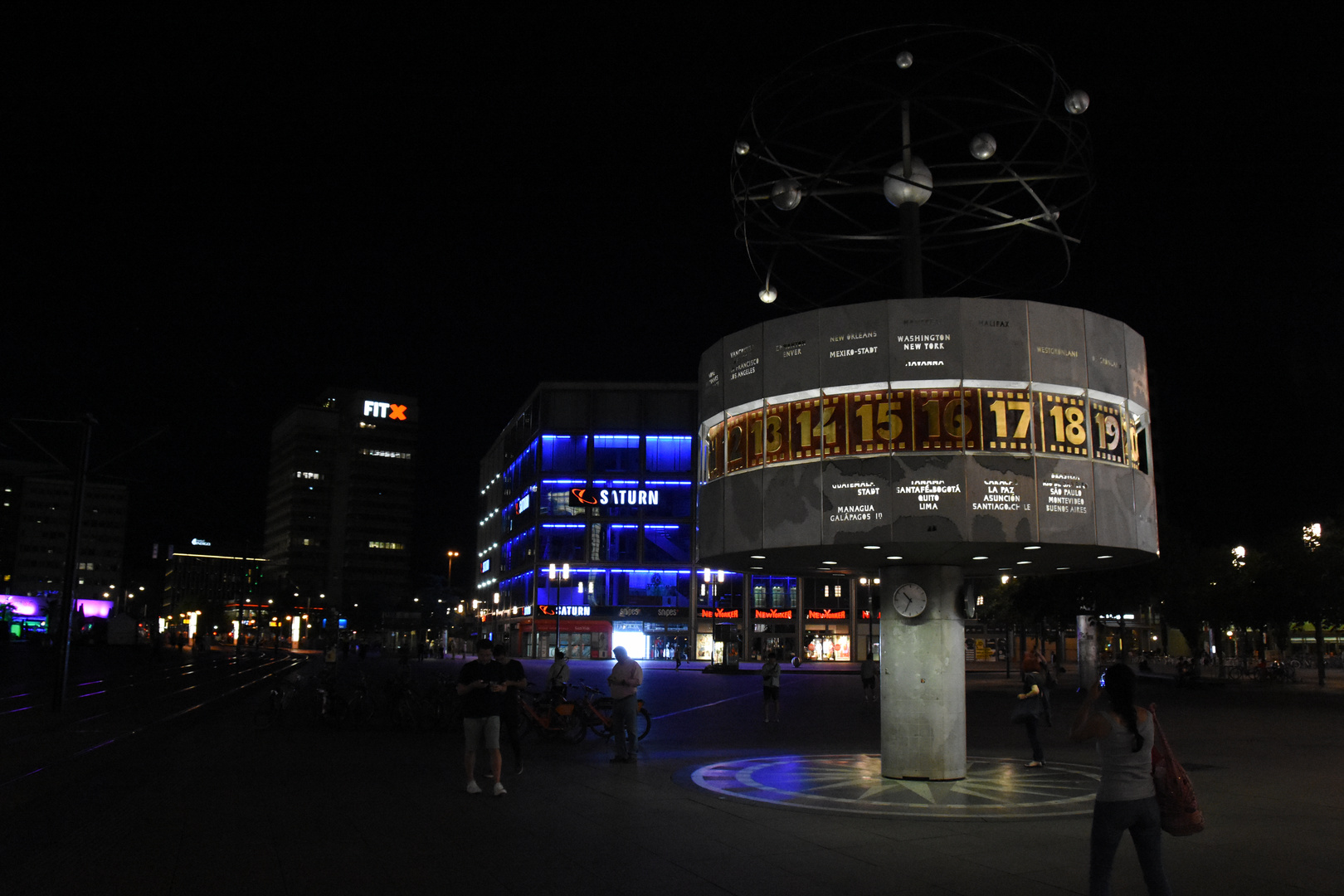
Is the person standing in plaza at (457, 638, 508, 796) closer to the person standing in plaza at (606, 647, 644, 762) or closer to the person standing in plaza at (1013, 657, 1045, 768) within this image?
the person standing in plaza at (606, 647, 644, 762)

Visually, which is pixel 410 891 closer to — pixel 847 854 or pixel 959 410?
pixel 847 854

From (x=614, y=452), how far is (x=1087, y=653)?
60.0 metres

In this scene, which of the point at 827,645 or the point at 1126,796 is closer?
the point at 1126,796

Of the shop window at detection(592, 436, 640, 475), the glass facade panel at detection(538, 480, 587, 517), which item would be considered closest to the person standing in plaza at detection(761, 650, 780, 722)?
the glass facade panel at detection(538, 480, 587, 517)

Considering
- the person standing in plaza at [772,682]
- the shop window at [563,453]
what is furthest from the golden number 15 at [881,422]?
the shop window at [563,453]

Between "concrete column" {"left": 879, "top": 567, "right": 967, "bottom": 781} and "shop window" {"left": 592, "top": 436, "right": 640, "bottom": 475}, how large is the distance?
82707 mm

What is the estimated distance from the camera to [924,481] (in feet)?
44.3

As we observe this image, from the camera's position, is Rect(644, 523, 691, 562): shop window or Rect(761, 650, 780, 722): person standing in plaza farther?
Rect(644, 523, 691, 562): shop window

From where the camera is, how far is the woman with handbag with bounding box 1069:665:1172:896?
631 centimetres

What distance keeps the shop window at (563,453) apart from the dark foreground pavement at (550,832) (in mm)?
79908

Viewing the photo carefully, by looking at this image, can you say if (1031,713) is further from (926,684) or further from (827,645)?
(827,645)

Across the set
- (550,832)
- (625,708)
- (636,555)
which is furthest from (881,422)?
(636,555)

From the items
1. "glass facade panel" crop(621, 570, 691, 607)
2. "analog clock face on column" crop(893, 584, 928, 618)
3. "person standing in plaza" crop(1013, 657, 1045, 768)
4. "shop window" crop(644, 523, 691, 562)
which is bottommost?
"person standing in plaza" crop(1013, 657, 1045, 768)

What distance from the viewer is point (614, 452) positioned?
98062 mm
